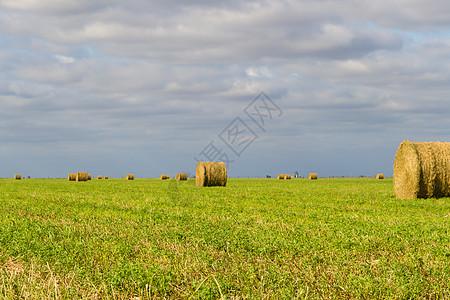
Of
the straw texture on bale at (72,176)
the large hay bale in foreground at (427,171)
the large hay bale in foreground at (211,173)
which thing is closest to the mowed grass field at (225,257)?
the large hay bale in foreground at (427,171)

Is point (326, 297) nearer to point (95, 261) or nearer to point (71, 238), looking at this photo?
point (95, 261)

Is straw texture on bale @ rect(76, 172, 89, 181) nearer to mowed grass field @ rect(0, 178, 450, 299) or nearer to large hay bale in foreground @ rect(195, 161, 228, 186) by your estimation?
large hay bale in foreground @ rect(195, 161, 228, 186)

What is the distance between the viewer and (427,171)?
19469 millimetres

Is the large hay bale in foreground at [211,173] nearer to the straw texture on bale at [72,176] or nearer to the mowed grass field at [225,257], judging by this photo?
the mowed grass field at [225,257]

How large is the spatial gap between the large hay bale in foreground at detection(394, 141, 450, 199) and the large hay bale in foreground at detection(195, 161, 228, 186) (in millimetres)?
15218

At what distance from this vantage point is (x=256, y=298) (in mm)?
5195

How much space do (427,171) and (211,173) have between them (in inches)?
638

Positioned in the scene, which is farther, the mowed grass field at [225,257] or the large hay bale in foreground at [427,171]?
the large hay bale in foreground at [427,171]

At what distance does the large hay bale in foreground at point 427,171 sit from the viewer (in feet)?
63.4

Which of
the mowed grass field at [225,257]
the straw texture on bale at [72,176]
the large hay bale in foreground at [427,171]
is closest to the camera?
the mowed grass field at [225,257]

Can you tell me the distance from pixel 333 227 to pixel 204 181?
22676mm

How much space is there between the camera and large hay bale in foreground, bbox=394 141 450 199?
63.4 feet

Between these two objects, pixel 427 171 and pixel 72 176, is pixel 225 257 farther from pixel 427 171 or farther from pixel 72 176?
pixel 72 176

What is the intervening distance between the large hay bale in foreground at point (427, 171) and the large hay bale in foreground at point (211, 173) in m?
15.2
